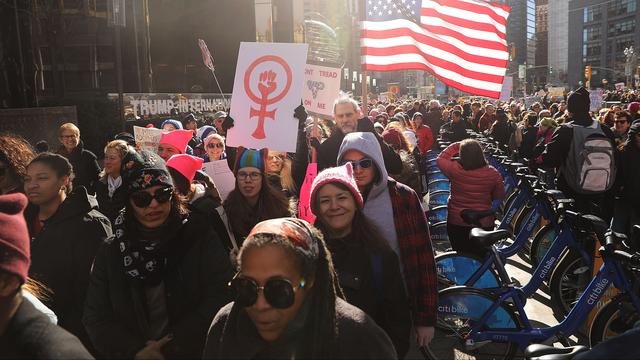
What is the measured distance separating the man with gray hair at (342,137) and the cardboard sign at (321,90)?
112 cm

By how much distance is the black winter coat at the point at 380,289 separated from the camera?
2.75m

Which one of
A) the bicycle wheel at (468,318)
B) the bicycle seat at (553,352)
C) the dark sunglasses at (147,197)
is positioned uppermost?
the dark sunglasses at (147,197)

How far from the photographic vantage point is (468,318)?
4.63 meters

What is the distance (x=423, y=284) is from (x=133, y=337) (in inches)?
64.8

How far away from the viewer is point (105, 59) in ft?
107

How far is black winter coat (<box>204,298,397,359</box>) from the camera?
1916mm

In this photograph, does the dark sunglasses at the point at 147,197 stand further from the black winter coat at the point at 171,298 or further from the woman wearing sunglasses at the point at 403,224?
the woman wearing sunglasses at the point at 403,224

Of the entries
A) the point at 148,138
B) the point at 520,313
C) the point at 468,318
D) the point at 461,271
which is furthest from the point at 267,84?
the point at 520,313

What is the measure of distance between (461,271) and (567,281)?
1.03m

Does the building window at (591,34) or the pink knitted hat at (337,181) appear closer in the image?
the pink knitted hat at (337,181)

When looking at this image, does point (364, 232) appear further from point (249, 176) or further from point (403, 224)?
point (249, 176)

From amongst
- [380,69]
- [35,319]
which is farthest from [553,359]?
[380,69]

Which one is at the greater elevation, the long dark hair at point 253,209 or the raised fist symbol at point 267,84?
the raised fist symbol at point 267,84

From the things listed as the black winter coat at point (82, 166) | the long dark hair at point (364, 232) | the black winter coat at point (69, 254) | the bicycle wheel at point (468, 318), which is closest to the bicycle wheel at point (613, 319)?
the bicycle wheel at point (468, 318)
